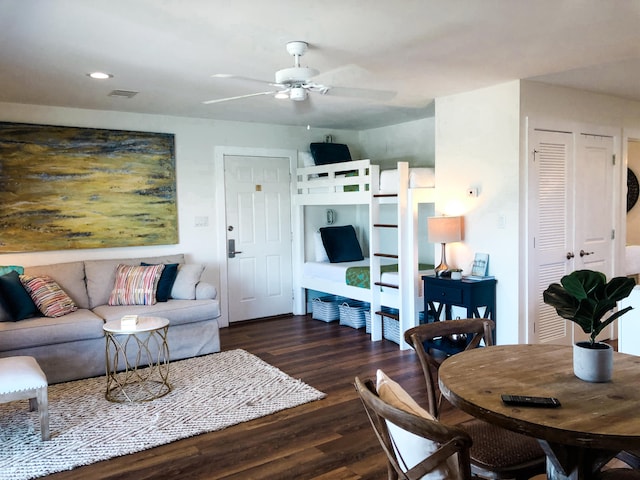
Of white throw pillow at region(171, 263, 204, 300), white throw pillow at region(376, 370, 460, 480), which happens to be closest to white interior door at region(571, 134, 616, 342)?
white throw pillow at region(171, 263, 204, 300)

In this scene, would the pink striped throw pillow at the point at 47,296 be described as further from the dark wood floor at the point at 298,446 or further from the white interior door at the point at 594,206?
the white interior door at the point at 594,206

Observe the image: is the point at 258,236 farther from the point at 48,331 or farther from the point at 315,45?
the point at 315,45

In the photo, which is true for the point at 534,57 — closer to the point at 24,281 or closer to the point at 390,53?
the point at 390,53

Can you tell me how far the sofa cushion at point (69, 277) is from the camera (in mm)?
4796

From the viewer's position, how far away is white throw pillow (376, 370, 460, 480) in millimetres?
1493

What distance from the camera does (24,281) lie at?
14.6ft

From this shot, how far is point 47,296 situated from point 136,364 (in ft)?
3.92

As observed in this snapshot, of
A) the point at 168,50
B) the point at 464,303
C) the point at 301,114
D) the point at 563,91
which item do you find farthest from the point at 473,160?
the point at 168,50

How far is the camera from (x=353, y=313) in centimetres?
583

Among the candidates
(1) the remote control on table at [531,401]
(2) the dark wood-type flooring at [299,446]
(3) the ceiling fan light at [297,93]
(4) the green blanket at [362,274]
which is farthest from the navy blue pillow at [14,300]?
(1) the remote control on table at [531,401]

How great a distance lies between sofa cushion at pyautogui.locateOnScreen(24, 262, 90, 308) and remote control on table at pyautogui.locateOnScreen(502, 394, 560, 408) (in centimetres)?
424

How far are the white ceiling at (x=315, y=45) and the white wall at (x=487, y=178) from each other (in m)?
0.22

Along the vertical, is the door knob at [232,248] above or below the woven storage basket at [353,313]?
above

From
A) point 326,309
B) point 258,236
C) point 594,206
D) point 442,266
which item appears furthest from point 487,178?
point 258,236
